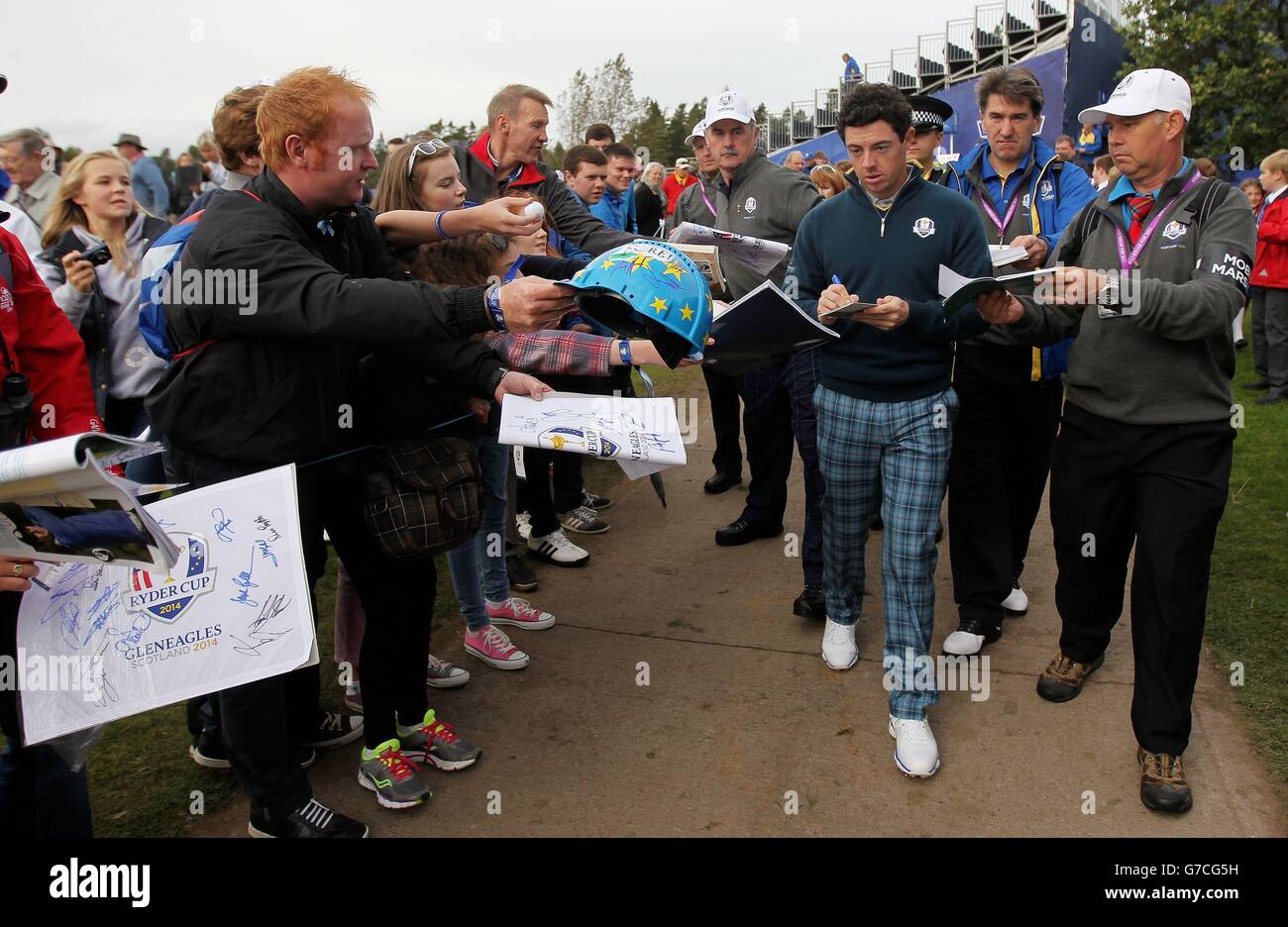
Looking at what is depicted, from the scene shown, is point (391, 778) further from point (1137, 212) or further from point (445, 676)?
point (1137, 212)

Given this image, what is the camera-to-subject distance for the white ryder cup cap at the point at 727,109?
17.7ft

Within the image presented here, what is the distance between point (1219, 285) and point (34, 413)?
363cm

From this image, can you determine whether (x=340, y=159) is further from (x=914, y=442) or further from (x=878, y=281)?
(x=914, y=442)

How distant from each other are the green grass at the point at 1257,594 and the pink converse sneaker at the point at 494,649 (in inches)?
118

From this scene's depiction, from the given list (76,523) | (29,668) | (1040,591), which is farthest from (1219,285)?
(29,668)

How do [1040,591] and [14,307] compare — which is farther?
[1040,591]

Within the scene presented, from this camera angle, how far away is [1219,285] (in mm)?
3131

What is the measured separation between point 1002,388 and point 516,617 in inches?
101

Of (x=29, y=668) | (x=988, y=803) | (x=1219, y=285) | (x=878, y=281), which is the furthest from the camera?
(x=878, y=281)

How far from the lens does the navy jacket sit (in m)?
3.69

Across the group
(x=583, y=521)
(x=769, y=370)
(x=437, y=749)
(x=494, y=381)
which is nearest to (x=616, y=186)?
(x=583, y=521)

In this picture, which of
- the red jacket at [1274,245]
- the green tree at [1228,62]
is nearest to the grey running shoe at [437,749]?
the red jacket at [1274,245]

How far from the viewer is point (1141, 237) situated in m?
3.46
